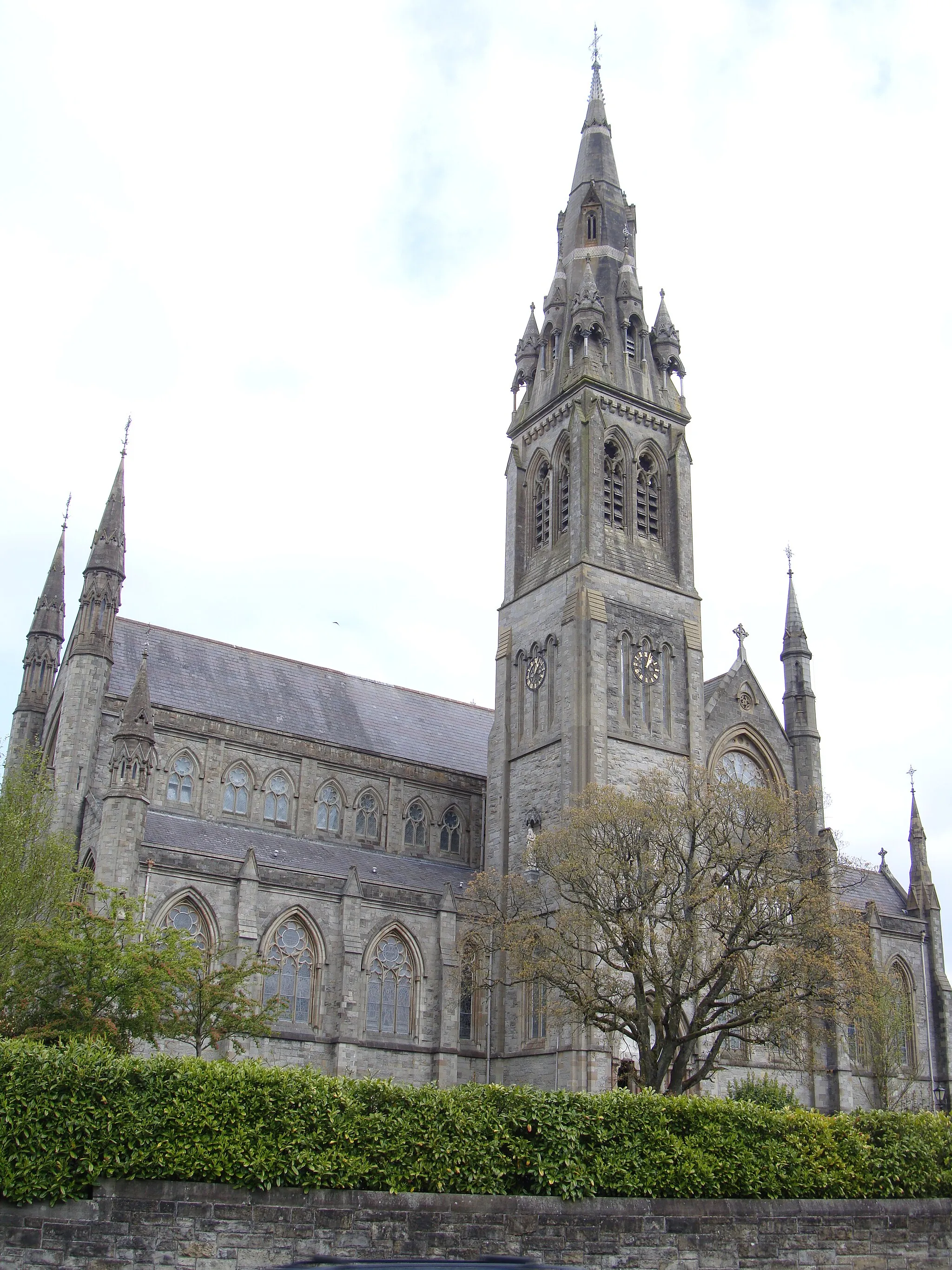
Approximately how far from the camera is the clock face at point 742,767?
5144cm

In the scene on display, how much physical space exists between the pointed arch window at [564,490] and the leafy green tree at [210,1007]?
76.1 feet

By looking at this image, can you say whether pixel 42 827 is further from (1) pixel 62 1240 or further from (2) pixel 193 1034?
(1) pixel 62 1240

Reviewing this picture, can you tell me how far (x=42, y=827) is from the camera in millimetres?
41188

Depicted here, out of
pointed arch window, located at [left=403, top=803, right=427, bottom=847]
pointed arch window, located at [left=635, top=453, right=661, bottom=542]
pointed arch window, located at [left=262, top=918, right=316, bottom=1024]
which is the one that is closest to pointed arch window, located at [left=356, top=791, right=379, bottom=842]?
pointed arch window, located at [left=403, top=803, right=427, bottom=847]

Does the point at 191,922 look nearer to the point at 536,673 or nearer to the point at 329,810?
the point at 329,810

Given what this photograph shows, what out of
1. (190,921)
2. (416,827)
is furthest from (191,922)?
(416,827)

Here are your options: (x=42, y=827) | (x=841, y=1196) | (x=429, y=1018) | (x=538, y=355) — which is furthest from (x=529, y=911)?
(x=538, y=355)

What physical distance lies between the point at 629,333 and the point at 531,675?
55.5 ft

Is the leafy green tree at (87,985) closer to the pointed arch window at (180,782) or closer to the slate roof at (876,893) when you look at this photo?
the pointed arch window at (180,782)

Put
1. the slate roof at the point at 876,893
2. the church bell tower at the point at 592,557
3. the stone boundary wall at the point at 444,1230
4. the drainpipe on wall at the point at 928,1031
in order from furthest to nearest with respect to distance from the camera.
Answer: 1. the slate roof at the point at 876,893
2. the drainpipe on wall at the point at 928,1031
3. the church bell tower at the point at 592,557
4. the stone boundary wall at the point at 444,1230

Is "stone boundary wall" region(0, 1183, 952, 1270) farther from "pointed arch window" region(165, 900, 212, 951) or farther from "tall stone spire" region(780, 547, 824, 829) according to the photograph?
"tall stone spire" region(780, 547, 824, 829)

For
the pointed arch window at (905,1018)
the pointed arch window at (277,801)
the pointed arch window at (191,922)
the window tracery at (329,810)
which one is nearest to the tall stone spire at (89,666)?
the pointed arch window at (191,922)

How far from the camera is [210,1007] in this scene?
34438 millimetres

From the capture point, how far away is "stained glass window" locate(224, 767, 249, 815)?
161 ft
